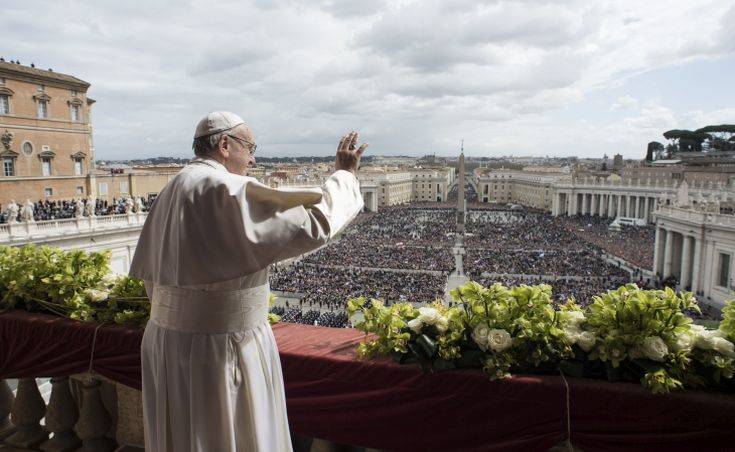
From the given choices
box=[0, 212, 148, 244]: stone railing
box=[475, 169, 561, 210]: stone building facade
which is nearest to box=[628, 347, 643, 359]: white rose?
box=[0, 212, 148, 244]: stone railing

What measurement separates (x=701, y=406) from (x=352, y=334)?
202cm

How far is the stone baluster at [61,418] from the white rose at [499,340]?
3.10 m

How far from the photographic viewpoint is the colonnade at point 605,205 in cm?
7434

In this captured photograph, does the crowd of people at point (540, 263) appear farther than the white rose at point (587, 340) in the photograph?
Yes

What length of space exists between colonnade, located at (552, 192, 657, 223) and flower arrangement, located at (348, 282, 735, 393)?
79028 millimetres

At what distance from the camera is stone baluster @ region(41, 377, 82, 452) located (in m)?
3.58

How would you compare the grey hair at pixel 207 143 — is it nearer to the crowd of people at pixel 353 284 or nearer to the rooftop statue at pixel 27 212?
the rooftop statue at pixel 27 212

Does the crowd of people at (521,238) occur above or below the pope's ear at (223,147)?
below

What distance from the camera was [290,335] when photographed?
3.38 metres

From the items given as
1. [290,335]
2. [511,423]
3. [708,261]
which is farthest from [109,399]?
[708,261]

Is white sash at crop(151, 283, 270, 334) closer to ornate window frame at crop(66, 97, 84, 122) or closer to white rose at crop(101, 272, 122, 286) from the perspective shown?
white rose at crop(101, 272, 122, 286)

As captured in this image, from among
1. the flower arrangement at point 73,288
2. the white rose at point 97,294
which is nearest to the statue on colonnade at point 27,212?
the flower arrangement at point 73,288

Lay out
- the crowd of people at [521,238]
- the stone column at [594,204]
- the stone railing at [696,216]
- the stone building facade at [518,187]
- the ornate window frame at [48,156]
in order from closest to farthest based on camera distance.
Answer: the ornate window frame at [48,156]
the stone railing at [696,216]
the crowd of people at [521,238]
the stone column at [594,204]
the stone building facade at [518,187]

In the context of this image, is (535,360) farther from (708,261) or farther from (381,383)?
(708,261)
